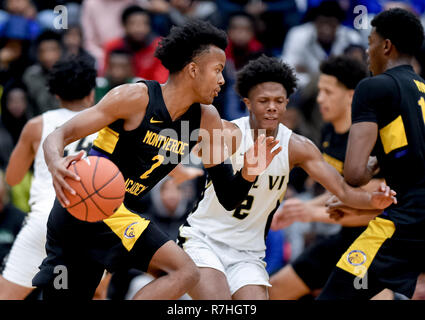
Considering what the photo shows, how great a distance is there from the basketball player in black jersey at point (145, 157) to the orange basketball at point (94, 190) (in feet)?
0.23

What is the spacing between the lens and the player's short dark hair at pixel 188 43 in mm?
4508

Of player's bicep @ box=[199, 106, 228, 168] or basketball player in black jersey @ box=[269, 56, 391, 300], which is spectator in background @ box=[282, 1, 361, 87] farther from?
player's bicep @ box=[199, 106, 228, 168]

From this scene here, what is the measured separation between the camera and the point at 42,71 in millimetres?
Answer: 8664

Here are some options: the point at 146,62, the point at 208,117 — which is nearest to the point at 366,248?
the point at 208,117

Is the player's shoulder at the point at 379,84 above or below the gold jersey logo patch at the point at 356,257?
above

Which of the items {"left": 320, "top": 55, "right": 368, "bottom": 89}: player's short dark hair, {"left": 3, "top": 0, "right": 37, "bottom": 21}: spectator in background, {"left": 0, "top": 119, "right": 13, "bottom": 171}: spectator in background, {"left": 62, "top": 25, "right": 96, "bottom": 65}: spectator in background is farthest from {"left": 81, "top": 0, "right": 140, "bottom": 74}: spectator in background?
{"left": 320, "top": 55, "right": 368, "bottom": 89}: player's short dark hair

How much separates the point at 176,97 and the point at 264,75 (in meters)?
1.04

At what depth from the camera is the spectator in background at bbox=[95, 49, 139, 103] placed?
339 inches

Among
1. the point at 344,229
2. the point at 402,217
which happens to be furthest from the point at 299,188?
the point at 402,217

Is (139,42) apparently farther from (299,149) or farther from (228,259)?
(228,259)

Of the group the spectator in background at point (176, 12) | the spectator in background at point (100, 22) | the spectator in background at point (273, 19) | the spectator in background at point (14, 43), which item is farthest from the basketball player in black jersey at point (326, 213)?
the spectator in background at point (14, 43)

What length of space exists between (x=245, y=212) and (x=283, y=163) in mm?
488

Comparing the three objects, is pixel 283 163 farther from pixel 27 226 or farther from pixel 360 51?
pixel 360 51

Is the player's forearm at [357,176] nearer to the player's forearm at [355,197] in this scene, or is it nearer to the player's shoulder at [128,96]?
the player's forearm at [355,197]
